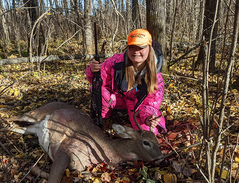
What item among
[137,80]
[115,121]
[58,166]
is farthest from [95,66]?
[58,166]

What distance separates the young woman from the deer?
1.21ft

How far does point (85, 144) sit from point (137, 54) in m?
1.51

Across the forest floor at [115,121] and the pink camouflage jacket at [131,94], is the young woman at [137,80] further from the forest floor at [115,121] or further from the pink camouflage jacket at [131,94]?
the forest floor at [115,121]

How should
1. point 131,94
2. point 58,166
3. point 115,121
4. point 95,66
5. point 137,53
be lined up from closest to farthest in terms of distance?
point 58,166 → point 137,53 → point 95,66 → point 131,94 → point 115,121

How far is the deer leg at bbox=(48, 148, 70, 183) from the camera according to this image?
2.23 meters

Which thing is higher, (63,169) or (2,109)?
(2,109)

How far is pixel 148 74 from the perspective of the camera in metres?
2.68

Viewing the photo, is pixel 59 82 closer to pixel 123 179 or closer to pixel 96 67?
pixel 96 67

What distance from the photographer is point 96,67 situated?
284 cm

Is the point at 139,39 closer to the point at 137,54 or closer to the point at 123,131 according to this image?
the point at 137,54

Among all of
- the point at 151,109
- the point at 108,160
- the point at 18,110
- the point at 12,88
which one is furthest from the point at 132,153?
the point at 12,88

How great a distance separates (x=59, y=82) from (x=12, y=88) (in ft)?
4.04

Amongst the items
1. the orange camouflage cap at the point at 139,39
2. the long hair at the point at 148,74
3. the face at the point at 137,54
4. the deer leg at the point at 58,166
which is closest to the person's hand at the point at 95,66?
the long hair at the point at 148,74

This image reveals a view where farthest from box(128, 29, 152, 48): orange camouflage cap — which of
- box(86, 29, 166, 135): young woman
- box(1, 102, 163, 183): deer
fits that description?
box(1, 102, 163, 183): deer
